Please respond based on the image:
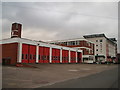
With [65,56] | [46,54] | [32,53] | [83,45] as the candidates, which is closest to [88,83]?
[32,53]

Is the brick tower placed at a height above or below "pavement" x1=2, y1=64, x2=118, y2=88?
above

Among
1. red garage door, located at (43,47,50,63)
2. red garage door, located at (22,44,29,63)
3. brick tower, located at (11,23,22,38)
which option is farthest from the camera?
brick tower, located at (11,23,22,38)

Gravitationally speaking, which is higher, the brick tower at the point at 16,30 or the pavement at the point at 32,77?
the brick tower at the point at 16,30

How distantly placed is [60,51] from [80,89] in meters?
44.4

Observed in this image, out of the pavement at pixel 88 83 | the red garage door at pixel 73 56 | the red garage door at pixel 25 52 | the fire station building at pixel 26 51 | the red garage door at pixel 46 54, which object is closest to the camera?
the pavement at pixel 88 83

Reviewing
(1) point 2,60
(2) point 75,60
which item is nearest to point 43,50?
(1) point 2,60

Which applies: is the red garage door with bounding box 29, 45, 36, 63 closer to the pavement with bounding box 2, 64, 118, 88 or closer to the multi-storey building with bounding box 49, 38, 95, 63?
the pavement with bounding box 2, 64, 118, 88

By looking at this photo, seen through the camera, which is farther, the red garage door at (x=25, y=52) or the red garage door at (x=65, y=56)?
the red garage door at (x=65, y=56)

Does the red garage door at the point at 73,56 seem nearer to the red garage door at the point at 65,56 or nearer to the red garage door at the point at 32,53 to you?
the red garage door at the point at 65,56

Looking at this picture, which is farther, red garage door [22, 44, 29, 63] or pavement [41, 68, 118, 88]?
red garage door [22, 44, 29, 63]

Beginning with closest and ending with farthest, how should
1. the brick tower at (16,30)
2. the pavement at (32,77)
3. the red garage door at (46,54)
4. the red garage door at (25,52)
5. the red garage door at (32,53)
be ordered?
the pavement at (32,77) → the red garage door at (25,52) → the red garage door at (32,53) → the red garage door at (46,54) → the brick tower at (16,30)

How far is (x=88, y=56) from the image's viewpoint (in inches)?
2889

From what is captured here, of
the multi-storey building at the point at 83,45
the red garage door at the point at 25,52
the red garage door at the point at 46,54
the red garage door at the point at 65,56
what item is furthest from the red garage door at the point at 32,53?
the multi-storey building at the point at 83,45

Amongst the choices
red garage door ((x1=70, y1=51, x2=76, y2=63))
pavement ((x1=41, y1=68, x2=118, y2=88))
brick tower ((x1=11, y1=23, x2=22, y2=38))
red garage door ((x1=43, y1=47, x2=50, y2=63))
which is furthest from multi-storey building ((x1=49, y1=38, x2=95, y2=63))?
pavement ((x1=41, y1=68, x2=118, y2=88))
